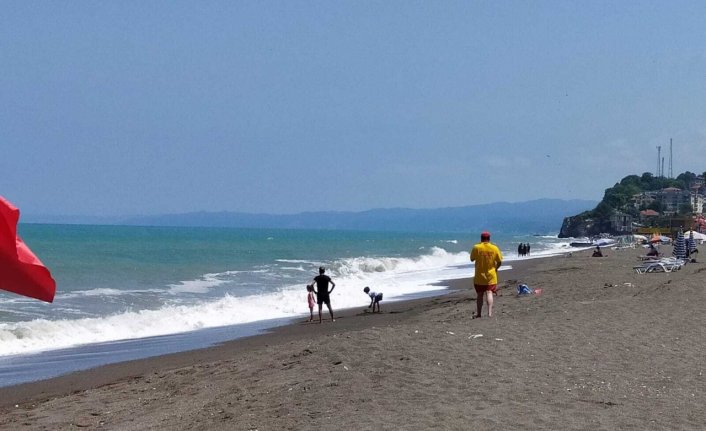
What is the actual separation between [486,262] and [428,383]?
5.60m

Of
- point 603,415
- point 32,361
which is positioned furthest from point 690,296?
point 32,361

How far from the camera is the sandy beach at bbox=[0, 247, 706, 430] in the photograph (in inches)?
266

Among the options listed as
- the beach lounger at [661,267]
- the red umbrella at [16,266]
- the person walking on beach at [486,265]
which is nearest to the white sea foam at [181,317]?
the beach lounger at [661,267]

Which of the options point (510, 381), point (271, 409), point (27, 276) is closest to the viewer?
point (27, 276)

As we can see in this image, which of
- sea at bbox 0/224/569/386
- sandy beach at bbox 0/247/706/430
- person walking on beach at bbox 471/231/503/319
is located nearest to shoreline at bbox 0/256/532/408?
sandy beach at bbox 0/247/706/430

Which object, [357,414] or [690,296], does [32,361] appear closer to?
[357,414]

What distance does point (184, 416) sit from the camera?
7617mm

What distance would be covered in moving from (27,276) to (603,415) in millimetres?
4610

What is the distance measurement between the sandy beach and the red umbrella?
202 cm

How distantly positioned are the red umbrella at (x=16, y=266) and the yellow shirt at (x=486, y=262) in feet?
27.7

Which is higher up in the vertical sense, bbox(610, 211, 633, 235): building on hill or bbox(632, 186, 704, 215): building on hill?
bbox(632, 186, 704, 215): building on hill

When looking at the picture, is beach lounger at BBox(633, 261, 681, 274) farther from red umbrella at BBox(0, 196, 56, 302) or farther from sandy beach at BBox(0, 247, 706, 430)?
red umbrella at BBox(0, 196, 56, 302)

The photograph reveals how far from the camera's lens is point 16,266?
5789mm

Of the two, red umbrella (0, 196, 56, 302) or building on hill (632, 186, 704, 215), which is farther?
building on hill (632, 186, 704, 215)
